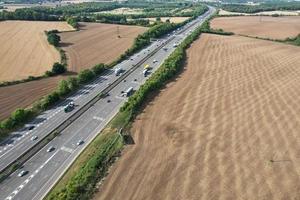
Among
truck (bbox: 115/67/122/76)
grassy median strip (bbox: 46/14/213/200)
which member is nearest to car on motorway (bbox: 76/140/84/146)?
grassy median strip (bbox: 46/14/213/200)

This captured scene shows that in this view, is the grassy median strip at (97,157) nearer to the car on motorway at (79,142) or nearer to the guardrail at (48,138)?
the car on motorway at (79,142)

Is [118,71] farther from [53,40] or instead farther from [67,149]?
[67,149]

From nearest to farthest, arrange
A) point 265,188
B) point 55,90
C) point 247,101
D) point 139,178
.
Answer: point 265,188 → point 139,178 → point 247,101 → point 55,90

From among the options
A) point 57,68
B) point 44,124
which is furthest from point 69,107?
point 57,68

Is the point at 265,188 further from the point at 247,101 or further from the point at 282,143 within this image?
the point at 247,101

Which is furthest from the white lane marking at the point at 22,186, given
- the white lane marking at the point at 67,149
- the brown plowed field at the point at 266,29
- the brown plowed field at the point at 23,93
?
the brown plowed field at the point at 266,29

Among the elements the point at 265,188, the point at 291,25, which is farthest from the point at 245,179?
the point at 291,25
